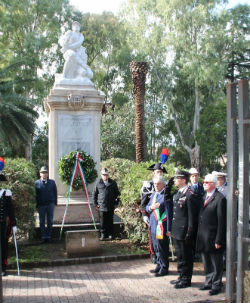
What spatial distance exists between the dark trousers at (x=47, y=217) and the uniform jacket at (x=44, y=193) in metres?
0.10

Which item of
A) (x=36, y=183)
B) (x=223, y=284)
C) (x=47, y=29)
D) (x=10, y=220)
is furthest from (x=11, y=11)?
(x=223, y=284)

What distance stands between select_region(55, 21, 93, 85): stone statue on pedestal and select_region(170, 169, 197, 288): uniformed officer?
6.45 m

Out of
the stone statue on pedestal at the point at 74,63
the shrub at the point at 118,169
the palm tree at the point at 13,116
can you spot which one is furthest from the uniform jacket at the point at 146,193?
the palm tree at the point at 13,116

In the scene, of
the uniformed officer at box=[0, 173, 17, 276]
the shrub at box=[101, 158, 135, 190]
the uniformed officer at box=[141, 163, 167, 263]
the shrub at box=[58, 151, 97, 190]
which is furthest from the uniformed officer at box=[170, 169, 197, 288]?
the shrub at box=[101, 158, 135, 190]

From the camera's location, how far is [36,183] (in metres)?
9.38

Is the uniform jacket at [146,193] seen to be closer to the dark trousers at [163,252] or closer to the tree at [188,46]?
the dark trousers at [163,252]

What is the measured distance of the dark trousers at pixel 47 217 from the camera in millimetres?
9242

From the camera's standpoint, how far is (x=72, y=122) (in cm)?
1150

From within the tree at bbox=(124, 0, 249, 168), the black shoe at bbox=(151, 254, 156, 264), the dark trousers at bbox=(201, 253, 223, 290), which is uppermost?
the tree at bbox=(124, 0, 249, 168)

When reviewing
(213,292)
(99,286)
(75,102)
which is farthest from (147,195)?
(75,102)

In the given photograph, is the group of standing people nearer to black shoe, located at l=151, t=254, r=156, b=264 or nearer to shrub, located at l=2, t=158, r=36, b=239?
black shoe, located at l=151, t=254, r=156, b=264

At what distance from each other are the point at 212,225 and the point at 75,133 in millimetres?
6544

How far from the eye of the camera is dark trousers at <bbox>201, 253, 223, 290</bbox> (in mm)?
5932

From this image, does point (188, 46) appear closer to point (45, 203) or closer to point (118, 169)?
point (118, 169)
